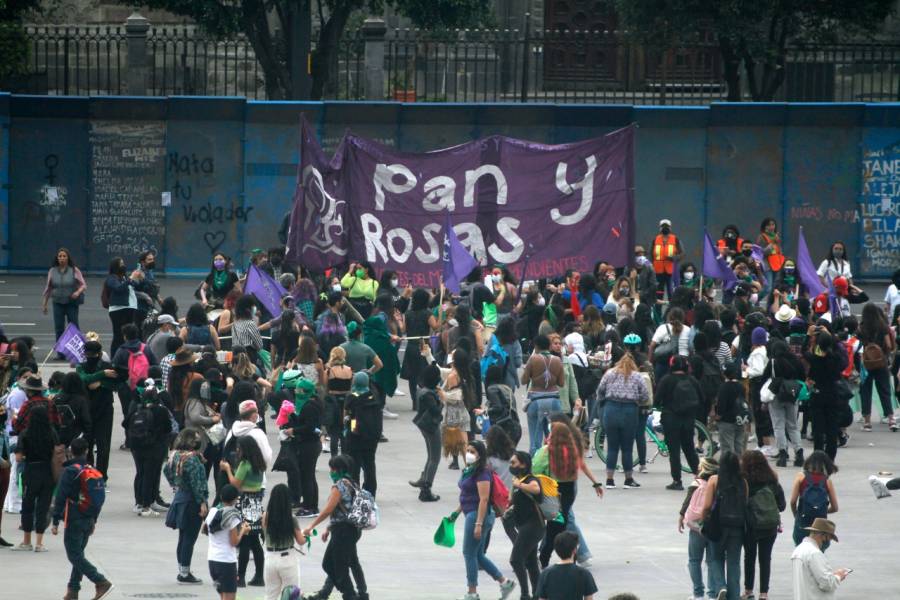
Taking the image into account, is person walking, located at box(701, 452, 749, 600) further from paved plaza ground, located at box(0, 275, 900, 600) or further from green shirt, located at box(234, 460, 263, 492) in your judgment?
green shirt, located at box(234, 460, 263, 492)

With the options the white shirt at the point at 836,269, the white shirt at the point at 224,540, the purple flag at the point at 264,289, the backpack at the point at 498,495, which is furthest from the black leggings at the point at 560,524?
the white shirt at the point at 836,269

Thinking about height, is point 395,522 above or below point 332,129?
below

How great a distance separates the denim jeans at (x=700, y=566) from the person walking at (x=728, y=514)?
0.06m

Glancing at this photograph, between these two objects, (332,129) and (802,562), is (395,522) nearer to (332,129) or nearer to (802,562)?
(802,562)

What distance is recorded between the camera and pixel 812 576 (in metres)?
12.0

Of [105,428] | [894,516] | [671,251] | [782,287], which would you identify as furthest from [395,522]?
[671,251]

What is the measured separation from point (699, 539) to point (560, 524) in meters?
1.21

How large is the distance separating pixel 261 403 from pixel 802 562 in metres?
6.22

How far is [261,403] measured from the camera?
53.9ft

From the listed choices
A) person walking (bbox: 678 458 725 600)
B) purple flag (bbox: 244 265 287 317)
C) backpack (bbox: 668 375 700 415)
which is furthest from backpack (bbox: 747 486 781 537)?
purple flag (bbox: 244 265 287 317)

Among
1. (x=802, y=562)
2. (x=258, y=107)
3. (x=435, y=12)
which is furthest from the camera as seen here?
(x=435, y=12)

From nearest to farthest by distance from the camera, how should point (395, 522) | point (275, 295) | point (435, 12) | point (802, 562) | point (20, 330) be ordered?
point (802, 562), point (395, 522), point (275, 295), point (20, 330), point (435, 12)

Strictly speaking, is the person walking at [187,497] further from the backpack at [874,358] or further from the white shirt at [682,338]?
the backpack at [874,358]

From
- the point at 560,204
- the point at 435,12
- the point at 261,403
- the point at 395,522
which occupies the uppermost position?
the point at 435,12
